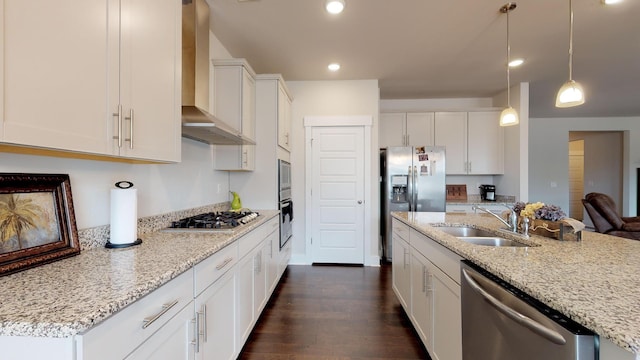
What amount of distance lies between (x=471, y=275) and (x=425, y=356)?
1057 mm

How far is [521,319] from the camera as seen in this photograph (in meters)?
0.95

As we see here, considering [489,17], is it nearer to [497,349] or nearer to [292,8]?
[292,8]

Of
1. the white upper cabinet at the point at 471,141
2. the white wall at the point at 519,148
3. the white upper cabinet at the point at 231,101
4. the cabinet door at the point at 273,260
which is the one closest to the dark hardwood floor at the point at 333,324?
the cabinet door at the point at 273,260

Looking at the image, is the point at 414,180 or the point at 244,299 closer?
the point at 244,299

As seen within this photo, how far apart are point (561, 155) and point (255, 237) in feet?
24.6

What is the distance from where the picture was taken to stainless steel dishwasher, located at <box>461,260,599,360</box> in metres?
0.78

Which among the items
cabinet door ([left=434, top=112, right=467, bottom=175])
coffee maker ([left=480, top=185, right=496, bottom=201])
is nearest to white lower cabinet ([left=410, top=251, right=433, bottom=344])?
cabinet door ([left=434, top=112, right=467, bottom=175])

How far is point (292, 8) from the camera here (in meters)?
2.40

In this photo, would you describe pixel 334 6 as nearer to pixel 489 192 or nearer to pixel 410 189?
pixel 410 189

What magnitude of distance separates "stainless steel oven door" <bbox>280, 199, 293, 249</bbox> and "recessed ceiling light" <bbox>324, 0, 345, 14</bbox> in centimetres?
209

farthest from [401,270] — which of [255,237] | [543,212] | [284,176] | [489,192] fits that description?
[489,192]

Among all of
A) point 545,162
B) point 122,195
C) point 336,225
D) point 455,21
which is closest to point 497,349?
point 122,195

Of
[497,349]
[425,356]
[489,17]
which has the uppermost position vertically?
[489,17]

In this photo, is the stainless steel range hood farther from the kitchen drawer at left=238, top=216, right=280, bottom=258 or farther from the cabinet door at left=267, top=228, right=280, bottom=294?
the cabinet door at left=267, top=228, right=280, bottom=294
